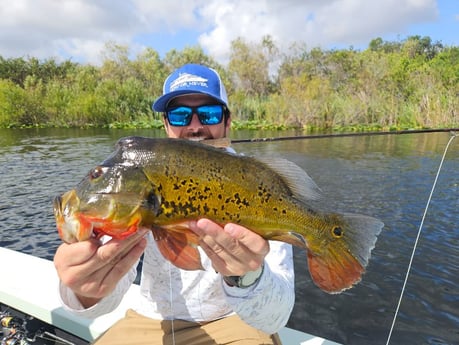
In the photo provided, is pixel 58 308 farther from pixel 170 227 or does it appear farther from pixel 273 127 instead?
pixel 273 127

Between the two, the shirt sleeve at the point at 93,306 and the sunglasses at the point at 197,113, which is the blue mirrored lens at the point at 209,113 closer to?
the sunglasses at the point at 197,113

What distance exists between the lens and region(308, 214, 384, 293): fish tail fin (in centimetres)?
185

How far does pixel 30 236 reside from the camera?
8375 mm

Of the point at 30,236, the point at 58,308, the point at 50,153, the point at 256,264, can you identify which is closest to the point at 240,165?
the point at 256,264

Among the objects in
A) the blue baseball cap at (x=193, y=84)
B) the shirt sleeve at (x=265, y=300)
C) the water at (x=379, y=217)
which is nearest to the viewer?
the shirt sleeve at (x=265, y=300)

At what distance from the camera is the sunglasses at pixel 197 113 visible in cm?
283

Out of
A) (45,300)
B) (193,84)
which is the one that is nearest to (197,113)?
(193,84)

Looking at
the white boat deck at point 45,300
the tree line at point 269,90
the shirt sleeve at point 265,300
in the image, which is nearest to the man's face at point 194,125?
the shirt sleeve at point 265,300

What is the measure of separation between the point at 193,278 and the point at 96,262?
34.4 inches

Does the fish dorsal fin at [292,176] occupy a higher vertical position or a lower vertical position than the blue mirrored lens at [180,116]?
lower

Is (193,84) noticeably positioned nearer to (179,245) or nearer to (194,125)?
(194,125)

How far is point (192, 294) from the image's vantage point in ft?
8.16

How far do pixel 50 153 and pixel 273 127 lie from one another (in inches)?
753

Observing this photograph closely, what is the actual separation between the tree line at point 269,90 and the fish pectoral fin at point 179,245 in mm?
28003
